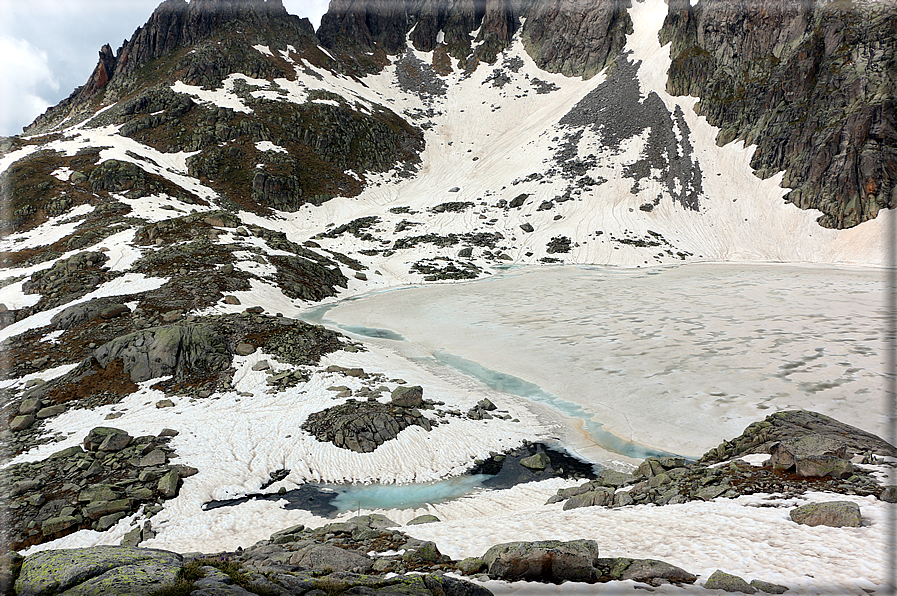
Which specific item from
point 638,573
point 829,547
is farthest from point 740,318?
point 638,573

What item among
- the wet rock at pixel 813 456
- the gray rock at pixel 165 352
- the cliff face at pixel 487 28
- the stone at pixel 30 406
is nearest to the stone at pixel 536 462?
the wet rock at pixel 813 456

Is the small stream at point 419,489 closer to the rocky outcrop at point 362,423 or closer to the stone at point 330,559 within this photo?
the rocky outcrop at point 362,423

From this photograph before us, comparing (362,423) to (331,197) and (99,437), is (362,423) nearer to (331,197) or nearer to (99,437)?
(99,437)

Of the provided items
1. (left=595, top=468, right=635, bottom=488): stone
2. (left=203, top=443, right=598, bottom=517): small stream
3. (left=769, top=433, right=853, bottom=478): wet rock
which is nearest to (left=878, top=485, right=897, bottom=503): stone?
(left=769, top=433, right=853, bottom=478): wet rock

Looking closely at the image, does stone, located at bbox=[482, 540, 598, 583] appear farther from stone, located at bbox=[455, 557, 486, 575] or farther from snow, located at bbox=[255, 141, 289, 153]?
snow, located at bbox=[255, 141, 289, 153]

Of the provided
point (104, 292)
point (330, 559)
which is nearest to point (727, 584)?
point (330, 559)
